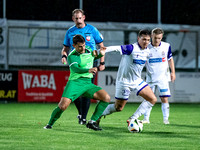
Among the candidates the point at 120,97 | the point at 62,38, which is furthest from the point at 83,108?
the point at 62,38

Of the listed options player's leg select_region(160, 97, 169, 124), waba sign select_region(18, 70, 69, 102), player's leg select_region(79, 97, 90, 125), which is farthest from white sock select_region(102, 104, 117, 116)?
waba sign select_region(18, 70, 69, 102)

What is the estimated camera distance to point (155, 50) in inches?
370

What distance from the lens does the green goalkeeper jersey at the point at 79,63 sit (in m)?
7.45

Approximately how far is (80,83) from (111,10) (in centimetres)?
1265

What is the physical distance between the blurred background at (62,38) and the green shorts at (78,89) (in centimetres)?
741

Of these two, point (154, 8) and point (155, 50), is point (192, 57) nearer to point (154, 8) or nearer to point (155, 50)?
point (154, 8)

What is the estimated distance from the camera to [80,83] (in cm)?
752

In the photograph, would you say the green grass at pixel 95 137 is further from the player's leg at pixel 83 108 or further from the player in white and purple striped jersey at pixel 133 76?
the player in white and purple striped jersey at pixel 133 76

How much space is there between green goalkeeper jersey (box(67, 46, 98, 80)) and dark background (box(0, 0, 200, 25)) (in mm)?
11879

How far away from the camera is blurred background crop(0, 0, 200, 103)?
48.9 feet

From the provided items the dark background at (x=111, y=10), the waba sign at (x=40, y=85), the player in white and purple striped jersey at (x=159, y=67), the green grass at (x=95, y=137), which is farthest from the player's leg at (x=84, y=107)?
the dark background at (x=111, y=10)

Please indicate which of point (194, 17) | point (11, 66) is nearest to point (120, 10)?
point (194, 17)

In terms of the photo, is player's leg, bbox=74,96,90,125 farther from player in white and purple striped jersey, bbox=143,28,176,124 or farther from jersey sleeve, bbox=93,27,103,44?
player in white and purple striped jersey, bbox=143,28,176,124

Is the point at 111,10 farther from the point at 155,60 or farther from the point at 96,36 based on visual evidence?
the point at 96,36
